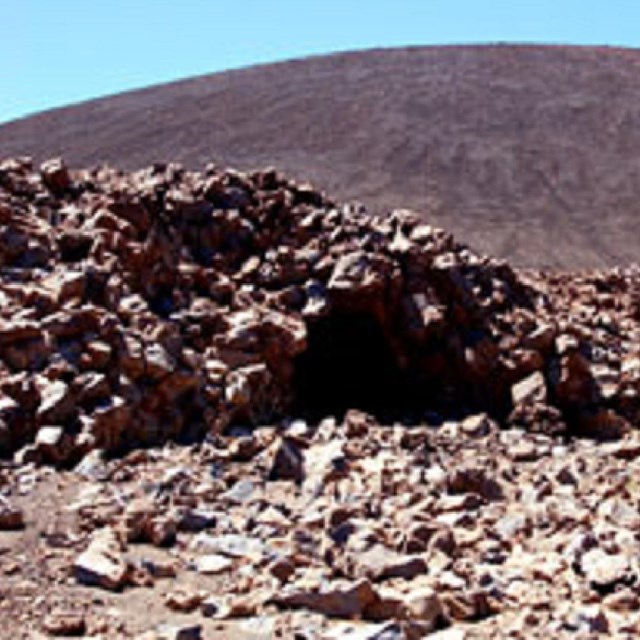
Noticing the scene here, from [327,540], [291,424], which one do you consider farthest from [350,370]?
[327,540]

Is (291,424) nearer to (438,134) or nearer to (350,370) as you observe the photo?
(350,370)

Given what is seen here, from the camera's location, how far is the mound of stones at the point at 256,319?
803 cm

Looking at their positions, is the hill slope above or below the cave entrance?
above

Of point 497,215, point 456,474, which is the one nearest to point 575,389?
point 456,474

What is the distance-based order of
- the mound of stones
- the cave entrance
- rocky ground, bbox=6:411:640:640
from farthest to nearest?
the cave entrance → the mound of stones → rocky ground, bbox=6:411:640:640

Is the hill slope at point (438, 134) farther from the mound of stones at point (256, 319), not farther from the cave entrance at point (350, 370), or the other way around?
the cave entrance at point (350, 370)

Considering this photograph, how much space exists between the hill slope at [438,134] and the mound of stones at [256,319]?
A: 1626 centimetres

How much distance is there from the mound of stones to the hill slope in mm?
16258

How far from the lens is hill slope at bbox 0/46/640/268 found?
30.7 meters

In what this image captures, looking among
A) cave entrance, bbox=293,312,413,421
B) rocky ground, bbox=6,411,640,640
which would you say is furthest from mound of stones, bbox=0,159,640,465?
rocky ground, bbox=6,411,640,640

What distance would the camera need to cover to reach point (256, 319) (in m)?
9.03

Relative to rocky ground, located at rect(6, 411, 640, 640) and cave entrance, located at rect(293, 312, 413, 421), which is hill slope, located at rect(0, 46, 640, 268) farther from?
rocky ground, located at rect(6, 411, 640, 640)

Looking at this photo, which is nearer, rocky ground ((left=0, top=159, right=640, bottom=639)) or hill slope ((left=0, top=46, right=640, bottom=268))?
rocky ground ((left=0, top=159, right=640, bottom=639))

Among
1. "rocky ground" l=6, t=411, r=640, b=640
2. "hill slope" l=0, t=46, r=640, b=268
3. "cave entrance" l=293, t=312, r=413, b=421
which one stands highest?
"hill slope" l=0, t=46, r=640, b=268
